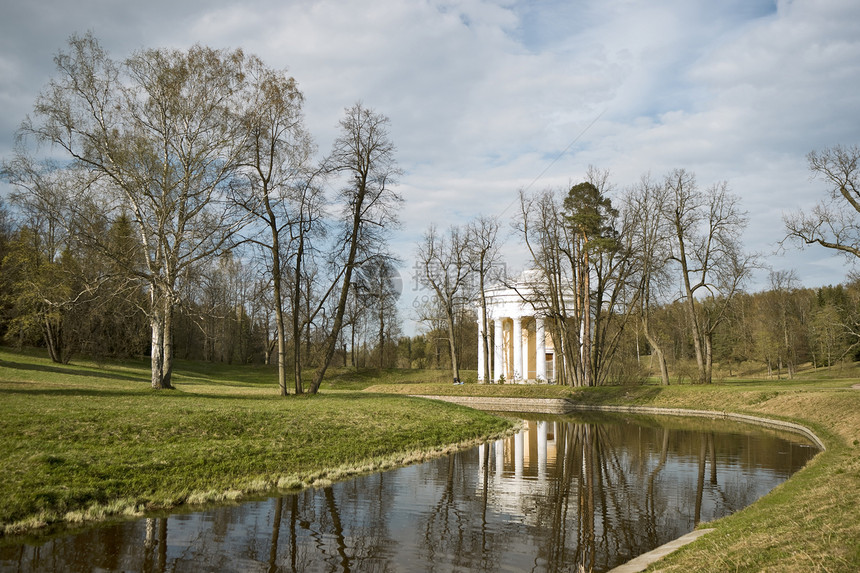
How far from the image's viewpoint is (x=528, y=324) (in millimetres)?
45062

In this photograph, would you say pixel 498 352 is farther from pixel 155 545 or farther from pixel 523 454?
pixel 155 545

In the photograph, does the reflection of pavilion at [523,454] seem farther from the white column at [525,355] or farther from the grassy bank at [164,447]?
the white column at [525,355]

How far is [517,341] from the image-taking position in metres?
46.5

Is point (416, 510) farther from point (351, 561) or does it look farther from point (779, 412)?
point (779, 412)

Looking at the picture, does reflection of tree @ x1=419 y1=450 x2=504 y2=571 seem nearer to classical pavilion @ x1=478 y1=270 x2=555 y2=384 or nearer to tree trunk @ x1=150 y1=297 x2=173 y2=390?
tree trunk @ x1=150 y1=297 x2=173 y2=390

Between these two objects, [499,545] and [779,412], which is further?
[779,412]

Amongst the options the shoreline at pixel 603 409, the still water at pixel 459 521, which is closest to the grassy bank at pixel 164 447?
the still water at pixel 459 521

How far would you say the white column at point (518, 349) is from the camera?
45938mm

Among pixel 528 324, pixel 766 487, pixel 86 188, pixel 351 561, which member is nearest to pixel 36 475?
pixel 351 561

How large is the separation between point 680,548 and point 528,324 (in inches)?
A: 1523

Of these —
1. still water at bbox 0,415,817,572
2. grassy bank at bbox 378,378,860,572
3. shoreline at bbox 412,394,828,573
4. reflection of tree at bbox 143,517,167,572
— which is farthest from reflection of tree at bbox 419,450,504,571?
shoreline at bbox 412,394,828,573

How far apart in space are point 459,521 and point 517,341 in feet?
124

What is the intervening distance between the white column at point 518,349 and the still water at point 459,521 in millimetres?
29983

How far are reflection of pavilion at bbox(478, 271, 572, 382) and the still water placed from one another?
28922 mm
